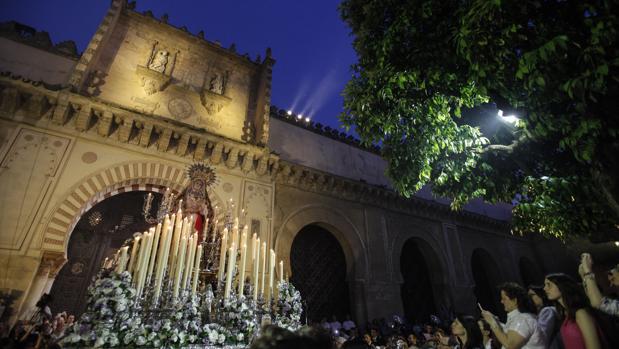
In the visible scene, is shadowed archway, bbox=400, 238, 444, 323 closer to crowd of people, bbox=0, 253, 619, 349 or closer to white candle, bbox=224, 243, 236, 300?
crowd of people, bbox=0, 253, 619, 349

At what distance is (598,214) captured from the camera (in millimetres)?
4816

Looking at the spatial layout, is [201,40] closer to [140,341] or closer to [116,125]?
[116,125]

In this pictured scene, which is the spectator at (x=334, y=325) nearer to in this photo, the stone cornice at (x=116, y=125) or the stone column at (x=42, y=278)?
the stone cornice at (x=116, y=125)

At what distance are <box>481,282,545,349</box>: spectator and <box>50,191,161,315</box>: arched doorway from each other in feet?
28.0

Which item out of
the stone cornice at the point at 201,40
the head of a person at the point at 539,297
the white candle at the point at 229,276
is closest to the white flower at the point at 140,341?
the white candle at the point at 229,276

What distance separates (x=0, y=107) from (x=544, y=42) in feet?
32.6

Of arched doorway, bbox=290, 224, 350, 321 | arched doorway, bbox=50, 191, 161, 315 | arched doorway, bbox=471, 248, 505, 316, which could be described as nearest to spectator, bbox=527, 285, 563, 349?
arched doorway, bbox=290, 224, 350, 321

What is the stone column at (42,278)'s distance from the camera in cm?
582

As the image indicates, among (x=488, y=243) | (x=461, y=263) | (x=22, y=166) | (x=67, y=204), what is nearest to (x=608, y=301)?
(x=67, y=204)

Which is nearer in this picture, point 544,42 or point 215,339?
point 544,42

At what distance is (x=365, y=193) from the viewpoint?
11.6 metres

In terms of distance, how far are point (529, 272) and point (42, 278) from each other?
20395 millimetres

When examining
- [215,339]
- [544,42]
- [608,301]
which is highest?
[544,42]

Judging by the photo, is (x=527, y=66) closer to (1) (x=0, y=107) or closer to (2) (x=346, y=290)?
(2) (x=346, y=290)
